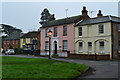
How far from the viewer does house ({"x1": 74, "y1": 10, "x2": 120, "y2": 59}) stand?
105 ft

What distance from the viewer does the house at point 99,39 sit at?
105ft

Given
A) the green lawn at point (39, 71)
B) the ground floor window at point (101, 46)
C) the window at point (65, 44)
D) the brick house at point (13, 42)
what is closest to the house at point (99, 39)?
the ground floor window at point (101, 46)

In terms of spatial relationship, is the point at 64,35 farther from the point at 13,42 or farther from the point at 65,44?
the point at 13,42

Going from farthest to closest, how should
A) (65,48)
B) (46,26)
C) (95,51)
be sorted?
1. (46,26)
2. (65,48)
3. (95,51)

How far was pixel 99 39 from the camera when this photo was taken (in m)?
33.7

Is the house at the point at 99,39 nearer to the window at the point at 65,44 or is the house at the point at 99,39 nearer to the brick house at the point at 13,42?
the window at the point at 65,44

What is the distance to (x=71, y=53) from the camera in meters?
36.5

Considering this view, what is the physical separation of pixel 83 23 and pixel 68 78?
27.8 meters

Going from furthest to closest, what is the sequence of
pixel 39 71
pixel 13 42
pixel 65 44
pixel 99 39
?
1. pixel 13 42
2. pixel 65 44
3. pixel 99 39
4. pixel 39 71

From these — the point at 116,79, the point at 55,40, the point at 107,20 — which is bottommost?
the point at 116,79

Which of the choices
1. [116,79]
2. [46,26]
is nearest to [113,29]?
[46,26]

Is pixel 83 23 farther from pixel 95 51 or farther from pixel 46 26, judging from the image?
pixel 46 26

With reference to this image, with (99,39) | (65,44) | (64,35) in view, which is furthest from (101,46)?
(64,35)

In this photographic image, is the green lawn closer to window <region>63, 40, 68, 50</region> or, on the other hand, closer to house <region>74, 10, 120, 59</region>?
house <region>74, 10, 120, 59</region>
